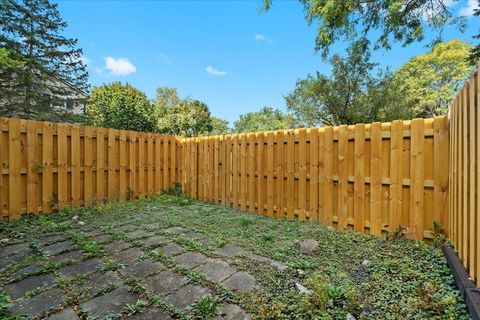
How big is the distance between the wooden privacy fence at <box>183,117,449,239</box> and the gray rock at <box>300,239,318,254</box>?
976mm

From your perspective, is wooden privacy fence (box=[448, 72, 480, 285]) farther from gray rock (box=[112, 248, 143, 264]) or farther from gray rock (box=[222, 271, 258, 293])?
gray rock (box=[112, 248, 143, 264])

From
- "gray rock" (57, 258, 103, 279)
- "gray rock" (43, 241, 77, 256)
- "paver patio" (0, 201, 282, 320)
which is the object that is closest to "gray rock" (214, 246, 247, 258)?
"paver patio" (0, 201, 282, 320)

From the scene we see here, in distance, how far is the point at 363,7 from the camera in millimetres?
6660

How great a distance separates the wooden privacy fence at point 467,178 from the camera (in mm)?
1740

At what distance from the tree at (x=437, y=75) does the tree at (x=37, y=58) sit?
21.2 metres

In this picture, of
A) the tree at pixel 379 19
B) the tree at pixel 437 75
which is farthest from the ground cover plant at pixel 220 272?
the tree at pixel 437 75

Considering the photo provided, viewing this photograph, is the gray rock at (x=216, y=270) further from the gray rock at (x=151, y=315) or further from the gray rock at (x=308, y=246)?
the gray rock at (x=308, y=246)

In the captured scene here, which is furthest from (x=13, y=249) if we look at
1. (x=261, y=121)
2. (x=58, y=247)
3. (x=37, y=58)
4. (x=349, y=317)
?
(x=261, y=121)

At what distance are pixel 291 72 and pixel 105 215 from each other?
44.8 ft

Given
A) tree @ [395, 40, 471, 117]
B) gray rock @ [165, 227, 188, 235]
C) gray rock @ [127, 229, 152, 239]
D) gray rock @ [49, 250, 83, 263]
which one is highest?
tree @ [395, 40, 471, 117]

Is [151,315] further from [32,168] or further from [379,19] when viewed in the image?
[379,19]

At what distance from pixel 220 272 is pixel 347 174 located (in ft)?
7.96

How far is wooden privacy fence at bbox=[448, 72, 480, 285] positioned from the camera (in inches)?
68.5

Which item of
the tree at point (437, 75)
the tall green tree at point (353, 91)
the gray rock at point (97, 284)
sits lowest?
the gray rock at point (97, 284)
